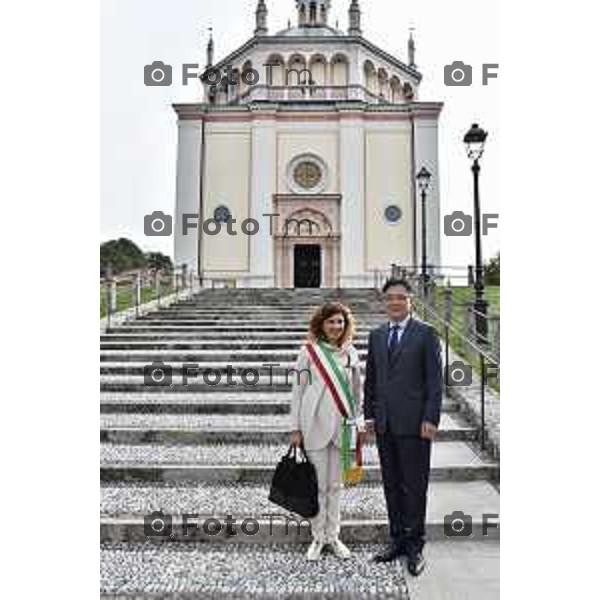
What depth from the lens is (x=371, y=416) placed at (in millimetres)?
4770

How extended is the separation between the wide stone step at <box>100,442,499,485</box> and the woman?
168cm

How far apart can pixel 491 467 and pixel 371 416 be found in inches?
78.2

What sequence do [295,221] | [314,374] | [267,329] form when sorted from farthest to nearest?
1. [295,221]
2. [267,329]
3. [314,374]

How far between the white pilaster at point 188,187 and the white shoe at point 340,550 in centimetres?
2655

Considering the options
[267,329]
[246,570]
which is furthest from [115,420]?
[267,329]

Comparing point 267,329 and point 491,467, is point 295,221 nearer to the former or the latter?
point 267,329

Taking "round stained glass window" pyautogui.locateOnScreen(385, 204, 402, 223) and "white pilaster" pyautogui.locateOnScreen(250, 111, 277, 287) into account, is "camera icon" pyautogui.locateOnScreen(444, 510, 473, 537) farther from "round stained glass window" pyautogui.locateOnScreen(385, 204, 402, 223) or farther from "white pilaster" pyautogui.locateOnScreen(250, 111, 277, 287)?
"round stained glass window" pyautogui.locateOnScreen(385, 204, 402, 223)

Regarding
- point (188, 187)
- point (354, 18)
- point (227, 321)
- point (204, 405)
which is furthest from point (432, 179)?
point (204, 405)

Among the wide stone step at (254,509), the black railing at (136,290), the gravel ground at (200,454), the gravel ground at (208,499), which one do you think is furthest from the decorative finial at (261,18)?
the wide stone step at (254,509)

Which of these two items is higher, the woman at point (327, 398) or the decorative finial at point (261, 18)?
the decorative finial at point (261, 18)

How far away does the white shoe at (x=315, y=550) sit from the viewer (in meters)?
4.75

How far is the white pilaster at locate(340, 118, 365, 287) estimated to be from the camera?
1234 inches

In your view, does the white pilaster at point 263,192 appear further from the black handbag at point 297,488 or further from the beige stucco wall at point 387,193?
the black handbag at point 297,488

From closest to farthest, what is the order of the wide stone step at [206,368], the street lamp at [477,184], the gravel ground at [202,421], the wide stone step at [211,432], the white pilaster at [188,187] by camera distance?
the wide stone step at [211,432], the gravel ground at [202,421], the wide stone step at [206,368], the street lamp at [477,184], the white pilaster at [188,187]
